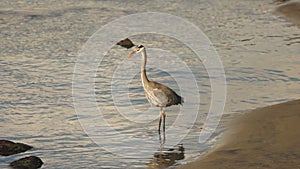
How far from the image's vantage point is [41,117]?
15812 millimetres

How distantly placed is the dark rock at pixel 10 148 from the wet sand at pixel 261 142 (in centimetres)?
352

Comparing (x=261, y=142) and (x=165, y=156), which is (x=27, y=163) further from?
(x=261, y=142)

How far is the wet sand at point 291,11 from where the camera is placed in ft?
99.3

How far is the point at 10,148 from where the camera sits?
13.0 metres

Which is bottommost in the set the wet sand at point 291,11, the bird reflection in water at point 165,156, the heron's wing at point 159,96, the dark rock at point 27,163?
the bird reflection in water at point 165,156

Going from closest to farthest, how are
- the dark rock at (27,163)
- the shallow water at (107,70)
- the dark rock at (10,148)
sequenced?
1. the dark rock at (27,163)
2. the dark rock at (10,148)
3. the shallow water at (107,70)

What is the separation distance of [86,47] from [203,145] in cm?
1152

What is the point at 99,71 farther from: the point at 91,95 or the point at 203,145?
the point at 203,145

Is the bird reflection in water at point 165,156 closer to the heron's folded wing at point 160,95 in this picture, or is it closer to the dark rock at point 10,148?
the heron's folded wing at point 160,95

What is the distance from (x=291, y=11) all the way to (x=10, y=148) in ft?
72.6

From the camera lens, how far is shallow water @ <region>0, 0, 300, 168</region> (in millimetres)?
13820

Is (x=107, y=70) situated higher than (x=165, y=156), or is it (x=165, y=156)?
(x=107, y=70)

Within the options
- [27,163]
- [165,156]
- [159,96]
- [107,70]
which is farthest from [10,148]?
[107,70]

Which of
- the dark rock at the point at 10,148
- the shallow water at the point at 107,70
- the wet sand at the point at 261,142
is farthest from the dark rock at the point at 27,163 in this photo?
the wet sand at the point at 261,142
